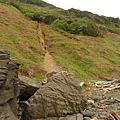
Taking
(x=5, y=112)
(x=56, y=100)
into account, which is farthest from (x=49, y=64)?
(x=5, y=112)

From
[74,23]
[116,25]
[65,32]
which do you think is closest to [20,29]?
[65,32]

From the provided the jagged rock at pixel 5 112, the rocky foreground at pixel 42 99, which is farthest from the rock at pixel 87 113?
the jagged rock at pixel 5 112

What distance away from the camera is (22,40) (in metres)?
34.2

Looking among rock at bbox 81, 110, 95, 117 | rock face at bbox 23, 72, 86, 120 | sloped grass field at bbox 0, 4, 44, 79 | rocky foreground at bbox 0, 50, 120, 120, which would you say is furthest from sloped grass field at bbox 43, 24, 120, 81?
rocky foreground at bbox 0, 50, 120, 120

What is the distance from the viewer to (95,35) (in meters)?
47.3

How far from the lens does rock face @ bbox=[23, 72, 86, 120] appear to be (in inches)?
535

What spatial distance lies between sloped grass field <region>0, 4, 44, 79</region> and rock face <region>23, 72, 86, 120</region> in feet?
30.4

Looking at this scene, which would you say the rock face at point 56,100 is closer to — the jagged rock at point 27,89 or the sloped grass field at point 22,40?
the jagged rock at point 27,89

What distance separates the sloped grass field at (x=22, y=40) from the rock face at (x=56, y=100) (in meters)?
9.28

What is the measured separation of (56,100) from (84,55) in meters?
22.7

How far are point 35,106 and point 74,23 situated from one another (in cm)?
3441

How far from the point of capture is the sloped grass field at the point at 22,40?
84.9 feet

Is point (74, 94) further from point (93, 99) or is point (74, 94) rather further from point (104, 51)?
point (104, 51)

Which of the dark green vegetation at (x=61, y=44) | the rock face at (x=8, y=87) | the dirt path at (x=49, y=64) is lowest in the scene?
the dirt path at (x=49, y=64)
